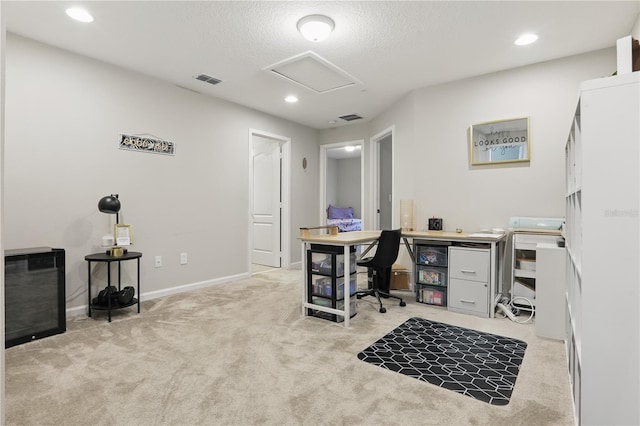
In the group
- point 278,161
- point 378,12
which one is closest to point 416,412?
point 378,12

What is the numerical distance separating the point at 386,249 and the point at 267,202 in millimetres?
3011

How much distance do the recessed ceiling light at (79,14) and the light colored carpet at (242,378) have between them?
98.5 inches

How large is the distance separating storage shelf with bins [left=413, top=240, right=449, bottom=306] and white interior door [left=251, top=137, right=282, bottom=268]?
8.89 feet

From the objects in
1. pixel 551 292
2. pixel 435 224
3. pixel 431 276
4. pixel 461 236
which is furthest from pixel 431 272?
pixel 551 292

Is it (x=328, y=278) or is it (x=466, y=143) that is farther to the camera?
(x=466, y=143)

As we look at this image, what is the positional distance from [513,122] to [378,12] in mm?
2010

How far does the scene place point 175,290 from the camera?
398cm

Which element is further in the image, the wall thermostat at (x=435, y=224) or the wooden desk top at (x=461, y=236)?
the wall thermostat at (x=435, y=224)

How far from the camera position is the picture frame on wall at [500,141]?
351 centimetres

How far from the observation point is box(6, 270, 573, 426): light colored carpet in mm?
1659

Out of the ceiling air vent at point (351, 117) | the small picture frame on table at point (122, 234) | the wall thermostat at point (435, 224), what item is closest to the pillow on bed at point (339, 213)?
the ceiling air vent at point (351, 117)

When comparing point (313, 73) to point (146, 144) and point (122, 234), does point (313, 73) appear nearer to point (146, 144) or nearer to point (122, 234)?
point (146, 144)

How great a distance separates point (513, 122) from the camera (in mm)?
3547

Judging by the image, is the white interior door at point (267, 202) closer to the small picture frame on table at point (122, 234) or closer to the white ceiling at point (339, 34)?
the white ceiling at point (339, 34)
